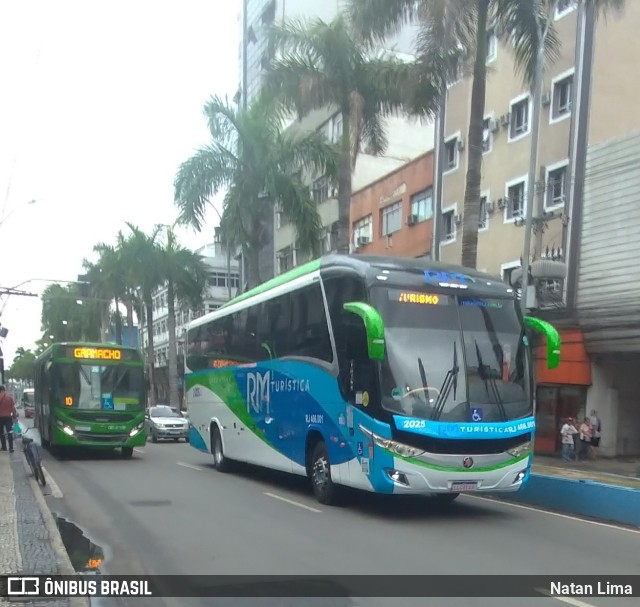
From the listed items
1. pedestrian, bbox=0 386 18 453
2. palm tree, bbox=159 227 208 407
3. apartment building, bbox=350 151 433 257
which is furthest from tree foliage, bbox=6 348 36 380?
pedestrian, bbox=0 386 18 453

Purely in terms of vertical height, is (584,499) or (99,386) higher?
(99,386)

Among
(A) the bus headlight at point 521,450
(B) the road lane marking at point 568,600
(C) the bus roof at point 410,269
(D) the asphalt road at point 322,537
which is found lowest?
(D) the asphalt road at point 322,537

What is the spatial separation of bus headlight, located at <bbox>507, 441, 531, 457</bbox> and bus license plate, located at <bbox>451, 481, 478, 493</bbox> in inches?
29.3

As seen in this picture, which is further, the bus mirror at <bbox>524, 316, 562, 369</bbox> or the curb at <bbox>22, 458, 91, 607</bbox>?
the bus mirror at <bbox>524, 316, 562, 369</bbox>

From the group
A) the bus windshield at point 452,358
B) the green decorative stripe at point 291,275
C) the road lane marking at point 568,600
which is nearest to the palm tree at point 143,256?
the green decorative stripe at point 291,275

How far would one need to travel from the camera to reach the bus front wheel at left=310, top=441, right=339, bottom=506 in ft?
38.0

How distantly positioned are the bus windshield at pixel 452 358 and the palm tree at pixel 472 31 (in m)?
7.31

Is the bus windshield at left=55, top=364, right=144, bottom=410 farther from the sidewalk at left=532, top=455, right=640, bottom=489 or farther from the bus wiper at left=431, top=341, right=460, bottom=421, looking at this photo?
the bus wiper at left=431, top=341, right=460, bottom=421

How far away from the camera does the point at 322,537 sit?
30.0ft

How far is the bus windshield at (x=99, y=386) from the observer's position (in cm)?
1897

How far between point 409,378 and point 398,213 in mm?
24561

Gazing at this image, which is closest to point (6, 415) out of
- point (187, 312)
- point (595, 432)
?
point (595, 432)

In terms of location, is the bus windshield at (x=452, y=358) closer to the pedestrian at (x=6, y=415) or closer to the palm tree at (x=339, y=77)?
the palm tree at (x=339, y=77)

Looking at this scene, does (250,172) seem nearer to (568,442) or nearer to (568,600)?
(568,442)
